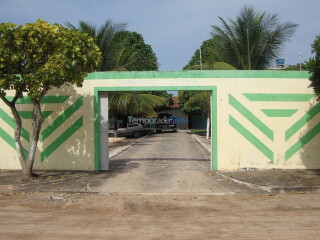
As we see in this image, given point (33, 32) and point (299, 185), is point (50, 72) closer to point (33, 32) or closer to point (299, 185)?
point (33, 32)

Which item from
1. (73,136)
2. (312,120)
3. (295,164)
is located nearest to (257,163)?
(295,164)

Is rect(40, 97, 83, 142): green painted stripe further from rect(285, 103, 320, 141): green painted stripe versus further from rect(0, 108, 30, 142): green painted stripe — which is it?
rect(285, 103, 320, 141): green painted stripe

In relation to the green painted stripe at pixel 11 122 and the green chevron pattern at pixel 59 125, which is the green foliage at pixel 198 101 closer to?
the green chevron pattern at pixel 59 125

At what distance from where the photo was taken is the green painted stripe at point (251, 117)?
470 inches

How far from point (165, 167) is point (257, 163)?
10.5ft

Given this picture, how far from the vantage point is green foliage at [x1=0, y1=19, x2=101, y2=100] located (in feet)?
30.4

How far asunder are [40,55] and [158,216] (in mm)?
5571

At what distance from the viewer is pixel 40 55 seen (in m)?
9.70

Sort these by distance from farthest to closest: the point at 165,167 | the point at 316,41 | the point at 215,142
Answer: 1. the point at 165,167
2. the point at 215,142
3. the point at 316,41

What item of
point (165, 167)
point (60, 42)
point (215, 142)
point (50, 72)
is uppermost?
point (60, 42)

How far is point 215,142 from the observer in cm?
1193

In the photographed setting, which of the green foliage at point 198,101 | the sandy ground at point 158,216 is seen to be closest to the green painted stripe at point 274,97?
the sandy ground at point 158,216

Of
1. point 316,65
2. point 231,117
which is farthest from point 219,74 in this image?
point 316,65

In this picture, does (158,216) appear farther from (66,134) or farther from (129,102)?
(129,102)
